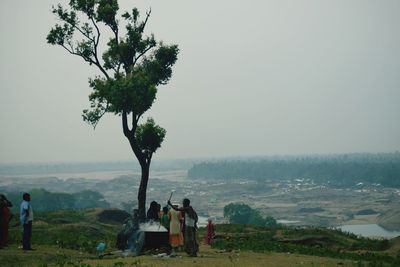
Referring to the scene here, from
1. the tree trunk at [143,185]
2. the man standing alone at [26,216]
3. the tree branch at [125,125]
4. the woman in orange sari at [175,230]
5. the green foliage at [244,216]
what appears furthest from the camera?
the green foliage at [244,216]

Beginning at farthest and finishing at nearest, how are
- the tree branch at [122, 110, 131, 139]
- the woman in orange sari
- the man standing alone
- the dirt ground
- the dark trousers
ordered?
1. the tree branch at [122, 110, 131, 139]
2. the dark trousers
3. the man standing alone
4. the woman in orange sari
5. the dirt ground

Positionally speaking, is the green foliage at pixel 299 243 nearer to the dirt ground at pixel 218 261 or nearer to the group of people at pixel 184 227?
the dirt ground at pixel 218 261

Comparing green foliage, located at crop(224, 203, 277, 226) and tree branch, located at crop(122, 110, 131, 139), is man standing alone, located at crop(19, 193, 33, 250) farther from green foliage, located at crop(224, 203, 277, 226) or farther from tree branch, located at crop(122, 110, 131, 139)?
green foliage, located at crop(224, 203, 277, 226)

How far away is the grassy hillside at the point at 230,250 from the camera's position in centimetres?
1831

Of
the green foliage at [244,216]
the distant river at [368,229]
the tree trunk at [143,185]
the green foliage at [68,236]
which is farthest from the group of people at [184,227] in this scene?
the distant river at [368,229]

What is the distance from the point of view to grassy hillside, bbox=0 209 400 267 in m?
18.3

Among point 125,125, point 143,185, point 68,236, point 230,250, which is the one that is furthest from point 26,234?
point 143,185

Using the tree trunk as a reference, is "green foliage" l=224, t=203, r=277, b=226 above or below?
below

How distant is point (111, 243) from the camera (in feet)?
86.4

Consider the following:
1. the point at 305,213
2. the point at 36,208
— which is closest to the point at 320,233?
the point at 36,208

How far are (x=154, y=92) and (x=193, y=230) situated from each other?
43.8 feet

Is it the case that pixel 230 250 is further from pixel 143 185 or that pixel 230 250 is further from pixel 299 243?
pixel 143 185

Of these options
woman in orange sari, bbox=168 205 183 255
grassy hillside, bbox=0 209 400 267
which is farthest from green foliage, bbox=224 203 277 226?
woman in orange sari, bbox=168 205 183 255

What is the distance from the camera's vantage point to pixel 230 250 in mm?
23328
